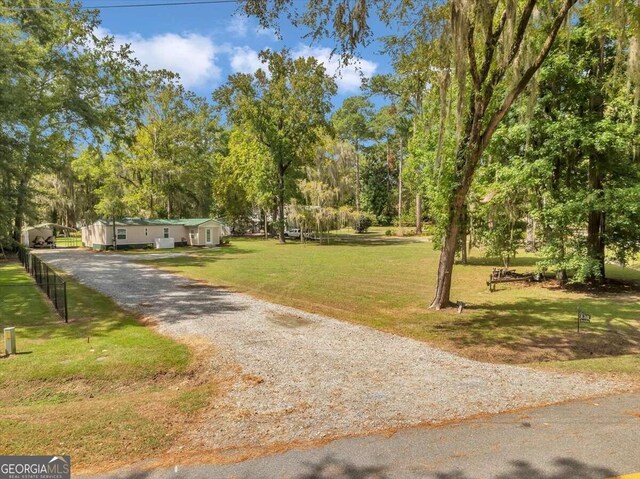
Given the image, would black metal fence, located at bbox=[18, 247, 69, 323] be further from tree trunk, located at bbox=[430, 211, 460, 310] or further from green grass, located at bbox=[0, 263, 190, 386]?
tree trunk, located at bbox=[430, 211, 460, 310]

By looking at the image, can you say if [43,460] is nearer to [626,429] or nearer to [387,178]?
[626,429]

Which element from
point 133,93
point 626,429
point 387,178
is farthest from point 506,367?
point 387,178

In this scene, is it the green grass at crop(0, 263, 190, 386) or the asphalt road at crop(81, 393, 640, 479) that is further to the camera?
the green grass at crop(0, 263, 190, 386)

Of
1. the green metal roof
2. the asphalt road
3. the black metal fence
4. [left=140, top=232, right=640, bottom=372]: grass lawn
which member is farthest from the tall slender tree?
the asphalt road

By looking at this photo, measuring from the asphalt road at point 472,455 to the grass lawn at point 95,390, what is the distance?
2.66 feet

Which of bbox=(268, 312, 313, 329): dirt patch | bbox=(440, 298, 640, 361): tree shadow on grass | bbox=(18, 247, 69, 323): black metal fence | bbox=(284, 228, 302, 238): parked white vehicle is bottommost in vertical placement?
bbox=(440, 298, 640, 361): tree shadow on grass

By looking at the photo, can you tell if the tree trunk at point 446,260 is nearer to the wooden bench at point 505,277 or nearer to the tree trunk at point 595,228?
the wooden bench at point 505,277

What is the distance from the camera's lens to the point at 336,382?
20.4 ft

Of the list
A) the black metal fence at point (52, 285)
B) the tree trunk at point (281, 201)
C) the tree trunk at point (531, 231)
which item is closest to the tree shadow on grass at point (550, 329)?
the tree trunk at point (531, 231)

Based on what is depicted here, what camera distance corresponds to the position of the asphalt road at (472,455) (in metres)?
3.67

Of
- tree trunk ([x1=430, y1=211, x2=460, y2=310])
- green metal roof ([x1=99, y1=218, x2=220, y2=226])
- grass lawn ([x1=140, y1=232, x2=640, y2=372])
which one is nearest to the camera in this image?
grass lawn ([x1=140, y1=232, x2=640, y2=372])

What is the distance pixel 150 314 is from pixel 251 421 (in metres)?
7.42

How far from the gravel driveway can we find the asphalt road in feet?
1.34

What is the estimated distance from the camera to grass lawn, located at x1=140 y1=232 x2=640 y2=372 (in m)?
8.62
